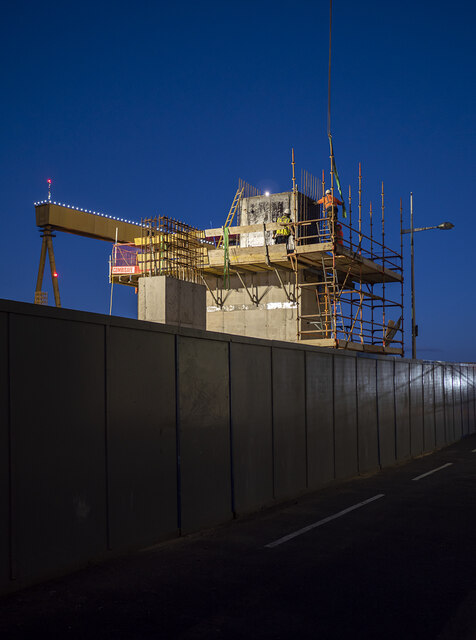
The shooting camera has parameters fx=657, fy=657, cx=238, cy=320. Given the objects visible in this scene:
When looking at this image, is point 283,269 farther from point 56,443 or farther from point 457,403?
point 56,443

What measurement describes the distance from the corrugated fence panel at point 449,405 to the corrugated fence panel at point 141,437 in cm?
1933

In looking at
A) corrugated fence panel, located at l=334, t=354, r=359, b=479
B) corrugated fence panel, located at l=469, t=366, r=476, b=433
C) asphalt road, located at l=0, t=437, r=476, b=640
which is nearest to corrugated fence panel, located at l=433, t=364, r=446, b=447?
corrugated fence panel, located at l=469, t=366, r=476, b=433

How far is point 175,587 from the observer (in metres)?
6.87

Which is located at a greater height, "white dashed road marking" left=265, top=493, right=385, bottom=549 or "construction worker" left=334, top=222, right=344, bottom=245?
"construction worker" left=334, top=222, right=344, bottom=245

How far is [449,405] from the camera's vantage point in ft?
88.7

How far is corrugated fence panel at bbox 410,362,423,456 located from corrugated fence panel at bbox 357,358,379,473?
391cm

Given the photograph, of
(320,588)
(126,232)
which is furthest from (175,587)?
(126,232)

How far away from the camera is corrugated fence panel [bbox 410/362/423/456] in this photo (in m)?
21.9

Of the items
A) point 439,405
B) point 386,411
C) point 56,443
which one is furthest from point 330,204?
point 56,443

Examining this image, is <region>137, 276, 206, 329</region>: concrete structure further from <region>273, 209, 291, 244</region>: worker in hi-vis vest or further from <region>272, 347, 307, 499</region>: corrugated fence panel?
<region>273, 209, 291, 244</region>: worker in hi-vis vest

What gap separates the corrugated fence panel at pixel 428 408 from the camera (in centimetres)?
2338

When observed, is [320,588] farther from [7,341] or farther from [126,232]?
[126,232]

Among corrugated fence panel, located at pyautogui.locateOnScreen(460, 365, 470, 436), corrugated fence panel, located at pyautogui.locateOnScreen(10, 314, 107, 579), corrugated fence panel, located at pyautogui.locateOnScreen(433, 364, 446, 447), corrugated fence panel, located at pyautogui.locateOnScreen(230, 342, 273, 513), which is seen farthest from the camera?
corrugated fence panel, located at pyautogui.locateOnScreen(460, 365, 470, 436)

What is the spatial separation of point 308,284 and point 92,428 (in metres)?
18.7
